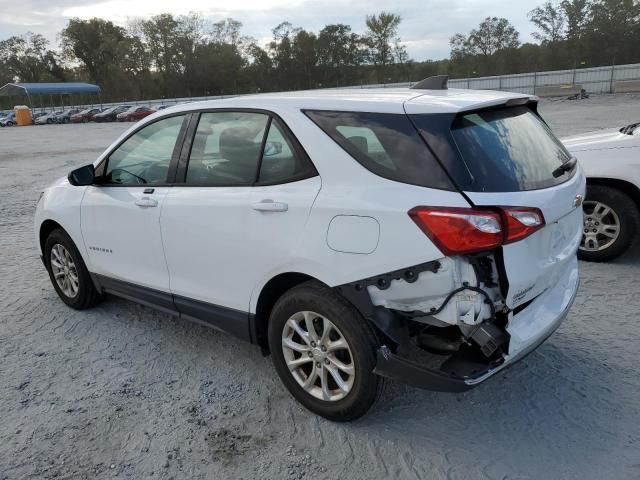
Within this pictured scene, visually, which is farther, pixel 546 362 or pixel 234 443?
pixel 546 362

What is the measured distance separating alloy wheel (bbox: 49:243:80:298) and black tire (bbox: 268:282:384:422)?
2274 mm

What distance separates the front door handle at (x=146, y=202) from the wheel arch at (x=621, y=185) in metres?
3.83

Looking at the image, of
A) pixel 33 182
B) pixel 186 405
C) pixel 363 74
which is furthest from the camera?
pixel 363 74

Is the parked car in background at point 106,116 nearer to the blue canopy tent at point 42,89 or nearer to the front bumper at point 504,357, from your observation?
the blue canopy tent at point 42,89

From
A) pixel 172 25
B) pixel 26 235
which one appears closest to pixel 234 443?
pixel 26 235

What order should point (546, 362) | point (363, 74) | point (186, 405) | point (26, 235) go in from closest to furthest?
point (186, 405) < point (546, 362) < point (26, 235) < point (363, 74)

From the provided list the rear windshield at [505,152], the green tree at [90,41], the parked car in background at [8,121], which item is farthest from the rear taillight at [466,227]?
the green tree at [90,41]

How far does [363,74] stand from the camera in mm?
74938

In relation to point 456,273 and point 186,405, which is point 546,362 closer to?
point 456,273

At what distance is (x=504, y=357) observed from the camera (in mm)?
2502

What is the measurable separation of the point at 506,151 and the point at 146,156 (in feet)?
7.85

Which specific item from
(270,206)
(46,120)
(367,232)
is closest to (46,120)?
(46,120)

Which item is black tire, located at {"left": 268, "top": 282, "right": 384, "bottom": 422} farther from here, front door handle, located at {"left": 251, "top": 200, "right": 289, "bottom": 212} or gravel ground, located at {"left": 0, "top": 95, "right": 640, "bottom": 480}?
front door handle, located at {"left": 251, "top": 200, "right": 289, "bottom": 212}

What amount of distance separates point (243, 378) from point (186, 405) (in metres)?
0.40
